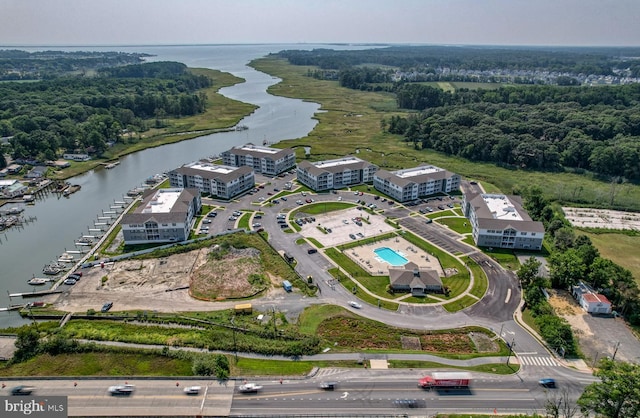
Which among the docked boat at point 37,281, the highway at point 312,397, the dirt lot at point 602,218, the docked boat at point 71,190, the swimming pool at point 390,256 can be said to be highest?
the docked boat at point 71,190

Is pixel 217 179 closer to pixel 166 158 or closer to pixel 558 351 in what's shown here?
pixel 166 158

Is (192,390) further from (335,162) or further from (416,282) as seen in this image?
(335,162)

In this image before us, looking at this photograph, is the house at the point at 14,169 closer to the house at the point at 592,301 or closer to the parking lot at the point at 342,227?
the parking lot at the point at 342,227

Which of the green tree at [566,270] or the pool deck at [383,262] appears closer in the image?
the green tree at [566,270]

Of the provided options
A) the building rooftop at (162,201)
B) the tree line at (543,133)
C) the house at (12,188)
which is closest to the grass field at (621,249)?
the tree line at (543,133)

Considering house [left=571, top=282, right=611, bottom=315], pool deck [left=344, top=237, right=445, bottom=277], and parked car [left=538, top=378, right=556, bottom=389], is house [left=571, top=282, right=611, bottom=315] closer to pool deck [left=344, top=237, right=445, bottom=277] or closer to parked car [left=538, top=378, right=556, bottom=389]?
parked car [left=538, top=378, right=556, bottom=389]

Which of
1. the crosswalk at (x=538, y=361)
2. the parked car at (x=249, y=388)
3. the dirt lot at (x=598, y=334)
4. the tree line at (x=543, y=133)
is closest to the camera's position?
the parked car at (x=249, y=388)

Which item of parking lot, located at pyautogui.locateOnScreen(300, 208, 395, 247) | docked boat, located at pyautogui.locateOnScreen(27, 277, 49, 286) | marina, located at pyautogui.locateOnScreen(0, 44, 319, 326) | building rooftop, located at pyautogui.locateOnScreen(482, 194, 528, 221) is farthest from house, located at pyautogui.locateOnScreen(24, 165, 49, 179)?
building rooftop, located at pyautogui.locateOnScreen(482, 194, 528, 221)
